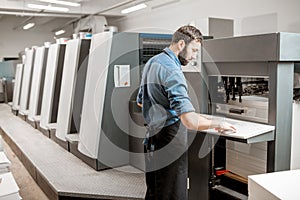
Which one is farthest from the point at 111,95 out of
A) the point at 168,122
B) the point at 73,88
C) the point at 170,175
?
the point at 170,175

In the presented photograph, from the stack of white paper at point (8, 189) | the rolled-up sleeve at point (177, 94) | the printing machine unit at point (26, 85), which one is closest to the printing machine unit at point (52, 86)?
the printing machine unit at point (26, 85)

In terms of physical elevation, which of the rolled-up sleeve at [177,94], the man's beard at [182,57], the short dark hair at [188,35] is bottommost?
the rolled-up sleeve at [177,94]

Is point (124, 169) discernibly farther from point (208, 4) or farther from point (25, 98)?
point (208, 4)

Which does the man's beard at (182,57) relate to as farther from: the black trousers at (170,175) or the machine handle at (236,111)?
the machine handle at (236,111)

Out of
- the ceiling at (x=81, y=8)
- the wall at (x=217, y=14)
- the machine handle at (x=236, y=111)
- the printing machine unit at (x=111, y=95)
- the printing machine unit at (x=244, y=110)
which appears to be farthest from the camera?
the ceiling at (x=81, y=8)

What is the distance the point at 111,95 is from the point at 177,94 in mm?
1472

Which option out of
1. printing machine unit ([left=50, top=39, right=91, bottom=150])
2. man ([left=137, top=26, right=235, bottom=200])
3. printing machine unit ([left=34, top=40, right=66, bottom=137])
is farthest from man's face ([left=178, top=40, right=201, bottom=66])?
printing machine unit ([left=34, top=40, right=66, bottom=137])

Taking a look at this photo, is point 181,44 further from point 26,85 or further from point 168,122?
point 26,85

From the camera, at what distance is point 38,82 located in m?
5.90

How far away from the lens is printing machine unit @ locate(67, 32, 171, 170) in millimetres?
3371

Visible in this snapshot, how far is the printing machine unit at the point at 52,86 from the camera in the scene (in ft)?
16.1

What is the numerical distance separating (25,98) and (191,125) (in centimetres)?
571

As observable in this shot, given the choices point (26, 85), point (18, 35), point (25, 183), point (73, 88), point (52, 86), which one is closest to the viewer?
point (25, 183)

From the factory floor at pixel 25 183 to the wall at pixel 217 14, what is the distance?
3293mm
